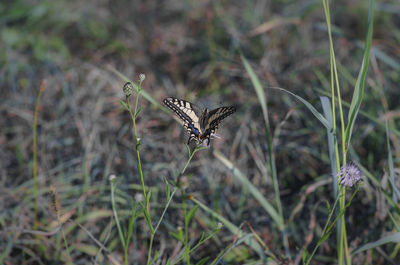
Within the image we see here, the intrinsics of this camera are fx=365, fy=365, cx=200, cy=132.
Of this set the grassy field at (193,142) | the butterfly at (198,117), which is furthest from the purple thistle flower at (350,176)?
A: the butterfly at (198,117)

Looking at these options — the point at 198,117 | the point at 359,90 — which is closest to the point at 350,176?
the point at 359,90

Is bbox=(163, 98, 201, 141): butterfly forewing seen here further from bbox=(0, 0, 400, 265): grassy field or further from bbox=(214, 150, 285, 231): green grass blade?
bbox=(214, 150, 285, 231): green grass blade

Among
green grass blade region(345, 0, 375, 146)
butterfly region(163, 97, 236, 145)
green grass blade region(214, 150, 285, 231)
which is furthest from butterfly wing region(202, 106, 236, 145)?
green grass blade region(345, 0, 375, 146)

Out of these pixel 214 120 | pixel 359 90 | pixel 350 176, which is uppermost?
pixel 359 90

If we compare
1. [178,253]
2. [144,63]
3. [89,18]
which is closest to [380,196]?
[178,253]

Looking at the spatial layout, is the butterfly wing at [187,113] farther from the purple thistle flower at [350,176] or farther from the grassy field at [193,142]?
the purple thistle flower at [350,176]

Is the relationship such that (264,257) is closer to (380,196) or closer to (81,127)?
(380,196)

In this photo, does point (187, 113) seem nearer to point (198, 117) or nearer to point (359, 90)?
point (198, 117)
